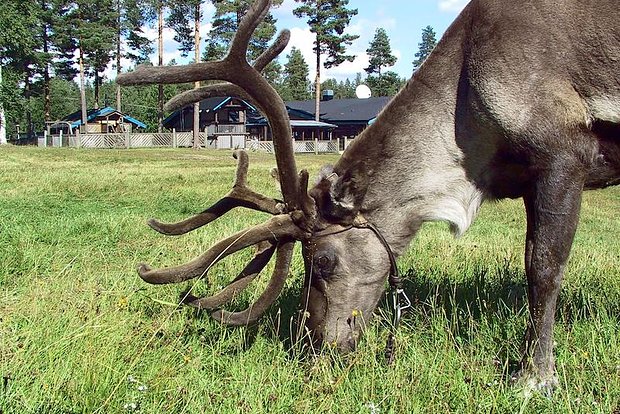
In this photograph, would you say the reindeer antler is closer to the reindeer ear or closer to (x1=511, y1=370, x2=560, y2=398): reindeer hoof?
the reindeer ear

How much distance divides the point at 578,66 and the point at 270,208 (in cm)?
219

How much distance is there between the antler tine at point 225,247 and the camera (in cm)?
420

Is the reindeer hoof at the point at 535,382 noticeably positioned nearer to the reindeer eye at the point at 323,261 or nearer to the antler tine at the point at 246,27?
the reindeer eye at the point at 323,261

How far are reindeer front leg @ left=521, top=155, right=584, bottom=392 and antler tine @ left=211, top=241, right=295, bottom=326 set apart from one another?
63.7 inches

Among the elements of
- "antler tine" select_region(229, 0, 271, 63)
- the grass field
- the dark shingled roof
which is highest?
the dark shingled roof

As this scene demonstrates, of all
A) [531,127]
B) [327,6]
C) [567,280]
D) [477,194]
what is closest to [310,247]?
[477,194]

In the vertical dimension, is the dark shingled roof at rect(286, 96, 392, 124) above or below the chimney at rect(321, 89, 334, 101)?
below

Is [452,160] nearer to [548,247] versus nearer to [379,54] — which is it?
[548,247]

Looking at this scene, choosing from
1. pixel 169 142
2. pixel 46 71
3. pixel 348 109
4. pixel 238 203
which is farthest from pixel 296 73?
pixel 238 203

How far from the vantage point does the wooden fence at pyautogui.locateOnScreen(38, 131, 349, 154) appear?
52.8m

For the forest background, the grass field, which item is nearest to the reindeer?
the grass field

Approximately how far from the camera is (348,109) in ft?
220

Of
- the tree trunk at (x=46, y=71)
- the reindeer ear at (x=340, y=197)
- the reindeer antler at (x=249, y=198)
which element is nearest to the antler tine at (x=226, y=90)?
the reindeer antler at (x=249, y=198)

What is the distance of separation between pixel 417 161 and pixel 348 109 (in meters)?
63.7
